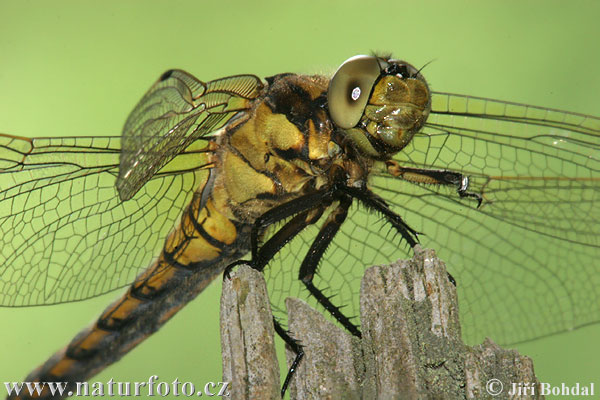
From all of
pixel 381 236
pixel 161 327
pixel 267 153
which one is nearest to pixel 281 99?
pixel 267 153

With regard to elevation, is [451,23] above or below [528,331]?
above

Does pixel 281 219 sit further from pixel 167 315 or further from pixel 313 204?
pixel 167 315

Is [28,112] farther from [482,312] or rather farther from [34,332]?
[482,312]

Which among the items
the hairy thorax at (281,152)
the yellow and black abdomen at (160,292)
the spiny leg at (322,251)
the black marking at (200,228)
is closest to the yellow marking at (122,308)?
the yellow and black abdomen at (160,292)

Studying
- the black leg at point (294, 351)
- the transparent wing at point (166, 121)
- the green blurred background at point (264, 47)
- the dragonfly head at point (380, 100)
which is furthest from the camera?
the green blurred background at point (264, 47)

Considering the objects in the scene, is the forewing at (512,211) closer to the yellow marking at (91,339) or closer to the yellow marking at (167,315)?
the yellow marking at (167,315)

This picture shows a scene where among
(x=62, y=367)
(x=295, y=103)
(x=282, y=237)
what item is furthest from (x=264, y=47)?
(x=62, y=367)

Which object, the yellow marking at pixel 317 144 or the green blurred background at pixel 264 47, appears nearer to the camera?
the yellow marking at pixel 317 144

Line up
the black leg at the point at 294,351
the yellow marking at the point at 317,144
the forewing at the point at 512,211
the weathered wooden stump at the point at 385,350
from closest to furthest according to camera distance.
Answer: the weathered wooden stump at the point at 385,350 → the black leg at the point at 294,351 → the yellow marking at the point at 317,144 → the forewing at the point at 512,211
